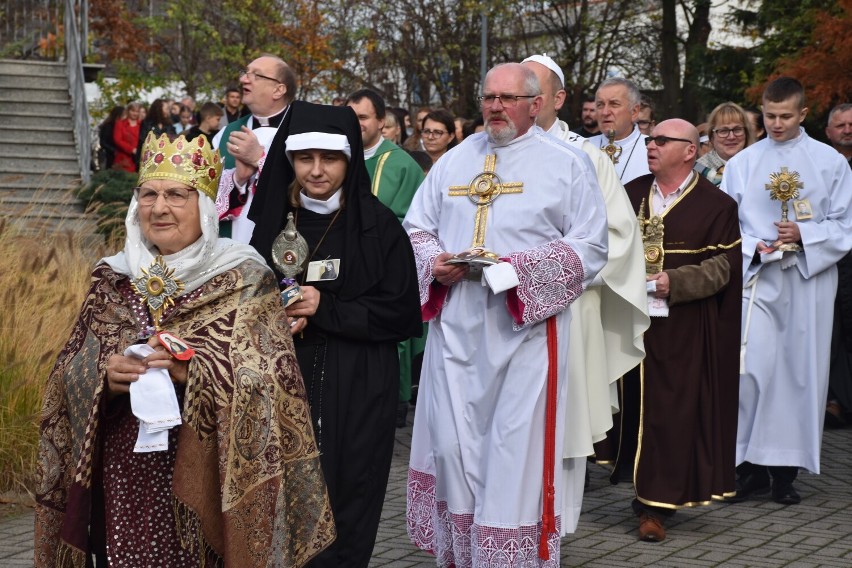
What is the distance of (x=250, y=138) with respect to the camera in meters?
7.12

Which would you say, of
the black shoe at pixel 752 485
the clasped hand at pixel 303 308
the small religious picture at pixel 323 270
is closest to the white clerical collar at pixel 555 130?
the small religious picture at pixel 323 270

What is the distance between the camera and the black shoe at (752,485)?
859cm

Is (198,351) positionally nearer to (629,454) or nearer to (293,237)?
(293,237)

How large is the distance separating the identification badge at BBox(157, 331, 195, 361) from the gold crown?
22.9 inches

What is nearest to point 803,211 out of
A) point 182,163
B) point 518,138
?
point 518,138

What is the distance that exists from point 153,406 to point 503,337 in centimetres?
232

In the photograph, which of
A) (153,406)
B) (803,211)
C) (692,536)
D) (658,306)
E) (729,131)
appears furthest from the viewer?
(729,131)

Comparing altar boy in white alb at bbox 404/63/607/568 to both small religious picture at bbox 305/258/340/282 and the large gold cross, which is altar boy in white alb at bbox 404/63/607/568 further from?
small religious picture at bbox 305/258/340/282

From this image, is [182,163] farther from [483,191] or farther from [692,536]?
A: [692,536]

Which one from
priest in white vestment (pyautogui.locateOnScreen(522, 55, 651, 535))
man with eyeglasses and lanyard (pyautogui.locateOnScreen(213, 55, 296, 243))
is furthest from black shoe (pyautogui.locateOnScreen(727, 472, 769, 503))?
man with eyeglasses and lanyard (pyautogui.locateOnScreen(213, 55, 296, 243))

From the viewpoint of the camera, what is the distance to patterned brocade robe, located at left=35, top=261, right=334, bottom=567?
14.6ft

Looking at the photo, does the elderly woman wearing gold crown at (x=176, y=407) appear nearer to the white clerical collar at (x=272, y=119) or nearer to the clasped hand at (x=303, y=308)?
the clasped hand at (x=303, y=308)

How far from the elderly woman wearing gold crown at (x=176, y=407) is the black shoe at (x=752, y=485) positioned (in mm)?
4513

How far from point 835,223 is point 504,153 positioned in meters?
3.19
